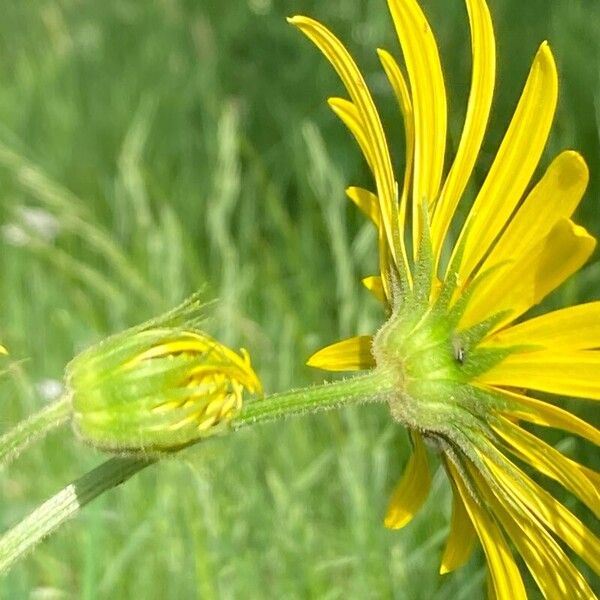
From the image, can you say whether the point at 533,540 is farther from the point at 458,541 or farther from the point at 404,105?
the point at 404,105

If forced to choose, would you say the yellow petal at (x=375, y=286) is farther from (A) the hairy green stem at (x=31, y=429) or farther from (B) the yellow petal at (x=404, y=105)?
(A) the hairy green stem at (x=31, y=429)

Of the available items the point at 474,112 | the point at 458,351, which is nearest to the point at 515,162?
the point at 474,112

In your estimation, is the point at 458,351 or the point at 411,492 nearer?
the point at 458,351

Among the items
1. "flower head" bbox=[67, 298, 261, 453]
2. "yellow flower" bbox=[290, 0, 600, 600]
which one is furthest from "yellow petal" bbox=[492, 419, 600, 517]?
"flower head" bbox=[67, 298, 261, 453]

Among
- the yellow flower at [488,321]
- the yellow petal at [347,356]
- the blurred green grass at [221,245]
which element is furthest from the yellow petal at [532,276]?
the blurred green grass at [221,245]

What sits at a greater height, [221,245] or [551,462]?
[221,245]

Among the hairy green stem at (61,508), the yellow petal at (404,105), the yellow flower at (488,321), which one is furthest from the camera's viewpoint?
the yellow petal at (404,105)

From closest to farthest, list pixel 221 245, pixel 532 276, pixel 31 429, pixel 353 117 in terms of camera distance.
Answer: pixel 31 429 < pixel 532 276 < pixel 353 117 < pixel 221 245
